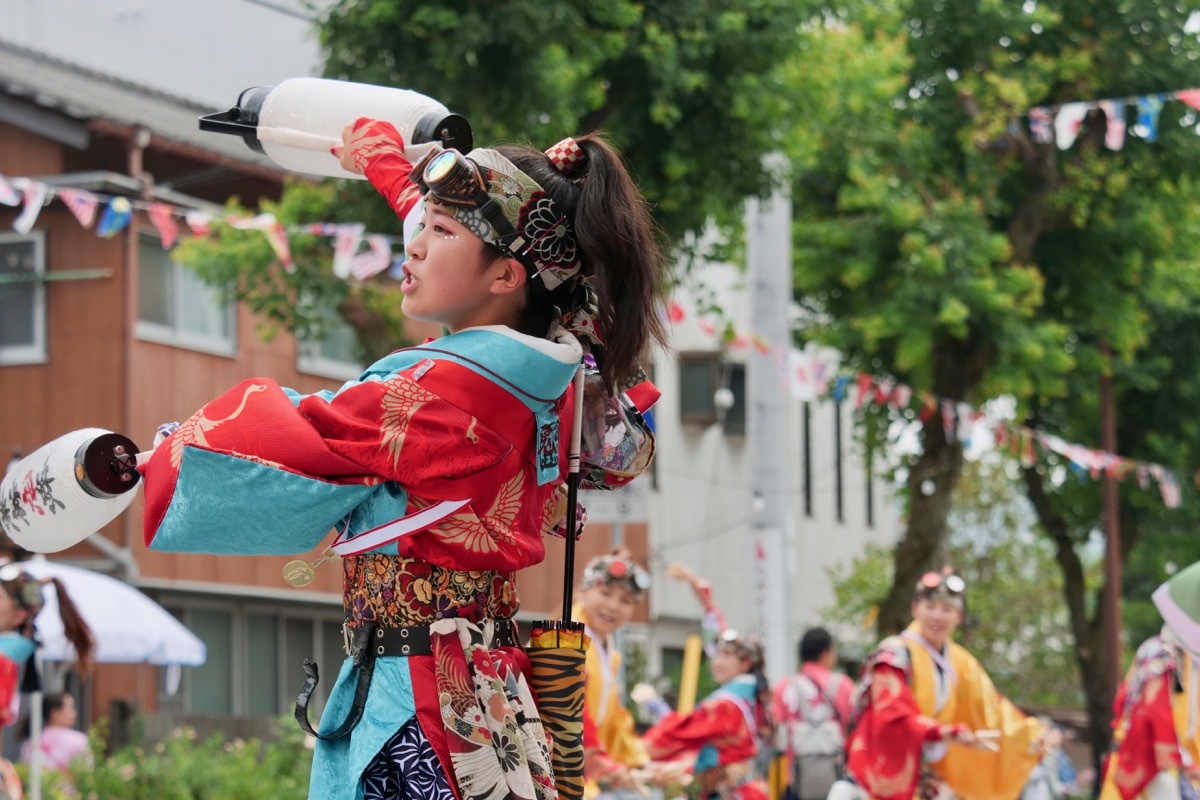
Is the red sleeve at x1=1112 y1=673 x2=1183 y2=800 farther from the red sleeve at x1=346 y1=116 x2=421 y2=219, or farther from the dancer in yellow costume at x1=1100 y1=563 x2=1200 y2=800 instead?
the red sleeve at x1=346 y1=116 x2=421 y2=219

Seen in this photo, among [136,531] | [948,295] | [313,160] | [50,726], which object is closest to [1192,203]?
[948,295]

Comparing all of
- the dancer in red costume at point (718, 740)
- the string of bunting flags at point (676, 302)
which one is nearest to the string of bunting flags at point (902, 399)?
the string of bunting flags at point (676, 302)

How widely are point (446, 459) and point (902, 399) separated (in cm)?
1396

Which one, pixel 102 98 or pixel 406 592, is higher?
pixel 102 98

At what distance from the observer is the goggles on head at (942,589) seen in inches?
368

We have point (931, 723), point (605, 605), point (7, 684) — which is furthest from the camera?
point (931, 723)

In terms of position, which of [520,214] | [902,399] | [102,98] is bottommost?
[520,214]

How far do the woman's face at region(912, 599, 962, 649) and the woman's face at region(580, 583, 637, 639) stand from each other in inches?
68.7

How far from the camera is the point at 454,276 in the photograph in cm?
354

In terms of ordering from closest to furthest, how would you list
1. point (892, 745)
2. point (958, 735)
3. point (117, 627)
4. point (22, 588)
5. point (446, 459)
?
point (446, 459), point (22, 588), point (958, 735), point (892, 745), point (117, 627)

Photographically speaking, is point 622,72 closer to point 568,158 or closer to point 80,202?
point 80,202

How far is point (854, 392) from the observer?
699 inches

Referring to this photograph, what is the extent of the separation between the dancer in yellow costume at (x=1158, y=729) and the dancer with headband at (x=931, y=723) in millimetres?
432

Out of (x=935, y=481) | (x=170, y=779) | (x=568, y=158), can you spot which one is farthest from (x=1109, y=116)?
(x=568, y=158)
